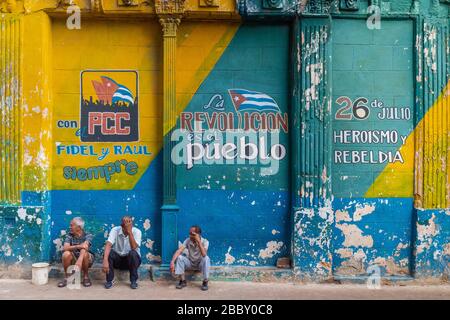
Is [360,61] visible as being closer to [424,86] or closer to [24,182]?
[424,86]

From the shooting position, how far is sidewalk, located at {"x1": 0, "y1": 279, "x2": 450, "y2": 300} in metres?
7.05

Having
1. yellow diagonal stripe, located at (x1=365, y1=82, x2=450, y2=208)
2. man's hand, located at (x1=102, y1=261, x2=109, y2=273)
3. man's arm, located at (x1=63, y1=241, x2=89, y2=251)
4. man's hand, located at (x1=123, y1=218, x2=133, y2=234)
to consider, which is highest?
yellow diagonal stripe, located at (x1=365, y1=82, x2=450, y2=208)

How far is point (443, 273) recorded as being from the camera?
308 inches

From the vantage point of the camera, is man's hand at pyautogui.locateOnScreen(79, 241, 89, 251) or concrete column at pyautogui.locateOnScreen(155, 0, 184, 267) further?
concrete column at pyautogui.locateOnScreen(155, 0, 184, 267)

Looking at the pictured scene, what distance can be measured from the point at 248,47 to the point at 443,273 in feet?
16.1

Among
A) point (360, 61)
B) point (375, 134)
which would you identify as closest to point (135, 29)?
point (360, 61)

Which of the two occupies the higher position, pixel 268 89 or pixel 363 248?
pixel 268 89

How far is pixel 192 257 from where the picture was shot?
7.57 m

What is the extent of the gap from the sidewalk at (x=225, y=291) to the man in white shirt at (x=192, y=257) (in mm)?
240

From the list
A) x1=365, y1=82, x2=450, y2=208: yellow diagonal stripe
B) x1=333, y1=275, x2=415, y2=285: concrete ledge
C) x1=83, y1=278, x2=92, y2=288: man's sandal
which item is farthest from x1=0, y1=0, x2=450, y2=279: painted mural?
x1=83, y1=278, x2=92, y2=288: man's sandal

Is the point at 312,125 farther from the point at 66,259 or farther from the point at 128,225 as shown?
the point at 66,259

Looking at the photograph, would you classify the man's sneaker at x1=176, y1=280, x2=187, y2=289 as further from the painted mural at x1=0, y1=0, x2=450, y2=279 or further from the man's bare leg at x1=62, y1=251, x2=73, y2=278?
the man's bare leg at x1=62, y1=251, x2=73, y2=278

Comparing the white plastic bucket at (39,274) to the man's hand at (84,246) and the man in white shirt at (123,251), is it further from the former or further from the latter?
the man in white shirt at (123,251)

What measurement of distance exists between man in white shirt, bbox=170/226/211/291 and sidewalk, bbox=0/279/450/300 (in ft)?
0.79
